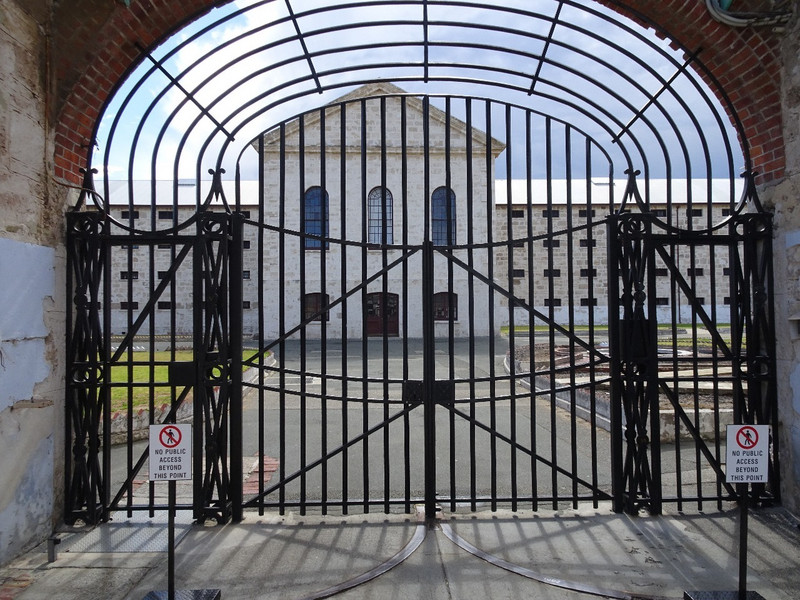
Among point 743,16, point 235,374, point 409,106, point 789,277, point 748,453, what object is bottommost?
point 748,453

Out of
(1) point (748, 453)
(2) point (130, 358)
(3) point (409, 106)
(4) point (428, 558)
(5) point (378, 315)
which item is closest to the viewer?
(1) point (748, 453)

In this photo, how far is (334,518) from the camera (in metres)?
5.16

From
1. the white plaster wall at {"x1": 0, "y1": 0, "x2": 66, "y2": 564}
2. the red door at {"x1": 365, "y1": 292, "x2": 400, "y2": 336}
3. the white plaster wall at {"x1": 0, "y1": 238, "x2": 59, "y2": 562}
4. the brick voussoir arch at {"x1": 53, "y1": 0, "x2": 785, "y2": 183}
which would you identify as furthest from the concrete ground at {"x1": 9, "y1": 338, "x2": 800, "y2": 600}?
the red door at {"x1": 365, "y1": 292, "x2": 400, "y2": 336}

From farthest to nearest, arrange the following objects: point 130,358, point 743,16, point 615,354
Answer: point 615,354 < point 130,358 < point 743,16

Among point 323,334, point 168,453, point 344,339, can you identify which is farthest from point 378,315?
point 168,453

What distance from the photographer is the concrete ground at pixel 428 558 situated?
384 cm

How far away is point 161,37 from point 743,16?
18.5 feet

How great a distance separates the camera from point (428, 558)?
168 inches

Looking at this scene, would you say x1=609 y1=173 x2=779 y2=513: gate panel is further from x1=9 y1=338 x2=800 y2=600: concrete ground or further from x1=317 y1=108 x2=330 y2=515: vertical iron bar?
x1=317 y1=108 x2=330 y2=515: vertical iron bar

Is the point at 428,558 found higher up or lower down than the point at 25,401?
lower down

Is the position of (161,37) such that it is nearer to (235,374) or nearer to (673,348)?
(235,374)

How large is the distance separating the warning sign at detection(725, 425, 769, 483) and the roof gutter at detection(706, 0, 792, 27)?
12.4 feet

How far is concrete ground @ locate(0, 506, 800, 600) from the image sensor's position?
3836 mm

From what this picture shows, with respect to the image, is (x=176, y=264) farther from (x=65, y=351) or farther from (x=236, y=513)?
(x=236, y=513)
